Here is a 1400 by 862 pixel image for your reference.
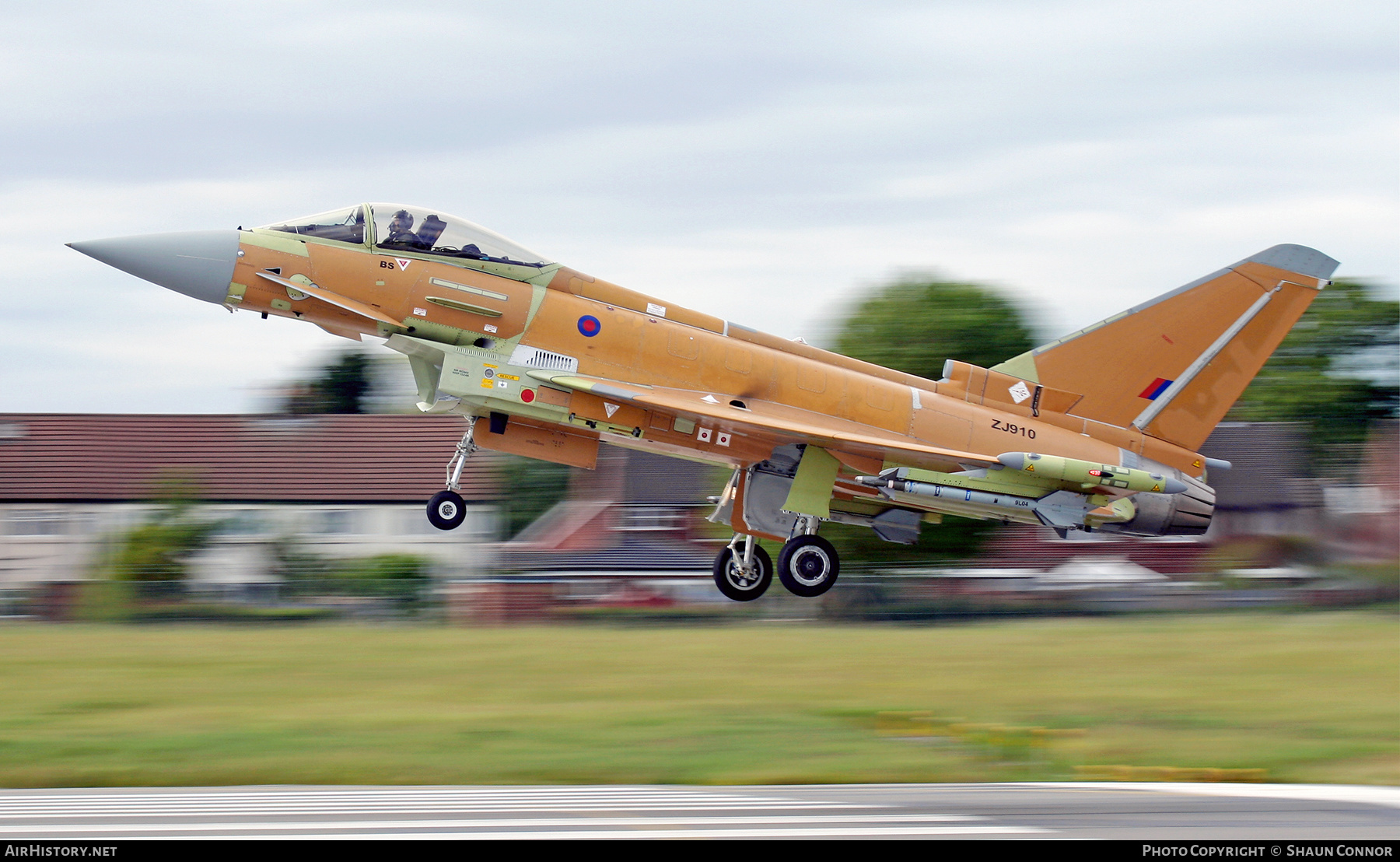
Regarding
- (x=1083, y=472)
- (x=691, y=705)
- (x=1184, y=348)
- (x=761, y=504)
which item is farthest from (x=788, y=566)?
(x=1184, y=348)

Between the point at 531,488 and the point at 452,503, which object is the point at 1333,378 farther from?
the point at 452,503

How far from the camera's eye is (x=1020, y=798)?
40.0 feet

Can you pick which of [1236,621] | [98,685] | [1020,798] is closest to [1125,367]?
[1020,798]

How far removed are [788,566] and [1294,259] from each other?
27.9 ft

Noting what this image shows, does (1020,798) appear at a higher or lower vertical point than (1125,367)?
lower

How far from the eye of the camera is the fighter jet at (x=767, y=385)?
51.7ft

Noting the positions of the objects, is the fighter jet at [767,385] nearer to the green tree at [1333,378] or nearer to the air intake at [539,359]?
the air intake at [539,359]

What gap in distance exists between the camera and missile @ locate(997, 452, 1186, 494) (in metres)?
16.7

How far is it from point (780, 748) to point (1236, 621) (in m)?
15.7

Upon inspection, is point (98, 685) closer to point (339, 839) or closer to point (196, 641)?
point (196, 641)

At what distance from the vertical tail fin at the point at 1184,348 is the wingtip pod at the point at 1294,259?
1cm

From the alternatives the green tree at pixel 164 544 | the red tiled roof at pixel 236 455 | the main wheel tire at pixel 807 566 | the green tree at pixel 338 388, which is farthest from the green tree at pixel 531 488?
the green tree at pixel 338 388

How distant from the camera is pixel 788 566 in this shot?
688 inches

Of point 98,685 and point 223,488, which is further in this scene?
point 223,488
